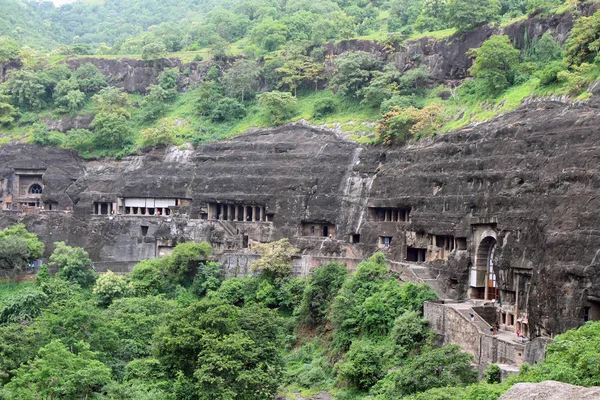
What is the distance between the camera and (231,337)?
109 ft

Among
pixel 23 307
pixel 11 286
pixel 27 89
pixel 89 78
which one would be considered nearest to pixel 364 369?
pixel 23 307

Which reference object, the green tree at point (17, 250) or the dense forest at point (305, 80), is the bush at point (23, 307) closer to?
the green tree at point (17, 250)

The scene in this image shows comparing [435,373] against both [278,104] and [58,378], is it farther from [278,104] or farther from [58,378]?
[278,104]

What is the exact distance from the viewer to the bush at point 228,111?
68188 millimetres

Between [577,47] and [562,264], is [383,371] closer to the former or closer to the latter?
[562,264]

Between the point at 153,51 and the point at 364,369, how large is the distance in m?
47.4

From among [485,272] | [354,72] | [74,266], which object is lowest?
[74,266]

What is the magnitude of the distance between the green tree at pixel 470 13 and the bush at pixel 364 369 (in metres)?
31.5

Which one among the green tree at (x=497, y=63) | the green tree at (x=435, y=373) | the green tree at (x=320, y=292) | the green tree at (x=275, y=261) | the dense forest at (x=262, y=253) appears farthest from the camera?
the green tree at (x=497, y=63)

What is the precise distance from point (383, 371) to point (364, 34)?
1898 inches

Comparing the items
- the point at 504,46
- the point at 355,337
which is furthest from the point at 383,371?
the point at 504,46

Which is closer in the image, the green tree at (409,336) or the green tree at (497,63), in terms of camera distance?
the green tree at (409,336)

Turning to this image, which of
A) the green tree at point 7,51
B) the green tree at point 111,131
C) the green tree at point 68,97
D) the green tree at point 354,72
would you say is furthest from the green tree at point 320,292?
the green tree at point 7,51

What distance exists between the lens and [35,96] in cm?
7244
